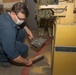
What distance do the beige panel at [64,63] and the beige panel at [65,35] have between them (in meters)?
0.11

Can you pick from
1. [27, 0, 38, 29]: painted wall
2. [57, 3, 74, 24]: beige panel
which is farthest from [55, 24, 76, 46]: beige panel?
[27, 0, 38, 29]: painted wall

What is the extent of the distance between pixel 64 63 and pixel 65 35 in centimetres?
31

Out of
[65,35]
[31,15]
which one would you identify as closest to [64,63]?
[65,35]

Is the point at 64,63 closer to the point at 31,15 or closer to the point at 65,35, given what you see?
the point at 65,35

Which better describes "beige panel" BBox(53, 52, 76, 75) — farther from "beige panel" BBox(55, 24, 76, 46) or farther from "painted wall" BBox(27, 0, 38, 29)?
"painted wall" BBox(27, 0, 38, 29)

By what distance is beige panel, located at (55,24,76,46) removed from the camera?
1695mm

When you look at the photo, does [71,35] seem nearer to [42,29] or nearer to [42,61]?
[42,61]

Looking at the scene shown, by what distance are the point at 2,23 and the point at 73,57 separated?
832mm

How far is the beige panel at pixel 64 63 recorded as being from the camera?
179 centimetres

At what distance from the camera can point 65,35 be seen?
1.72 meters

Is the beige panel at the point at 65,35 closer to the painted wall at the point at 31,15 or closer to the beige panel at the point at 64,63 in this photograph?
the beige panel at the point at 64,63

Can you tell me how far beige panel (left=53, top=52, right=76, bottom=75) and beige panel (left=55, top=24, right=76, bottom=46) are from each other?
112mm

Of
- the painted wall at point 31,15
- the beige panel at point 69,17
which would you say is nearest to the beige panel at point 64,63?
the beige panel at point 69,17

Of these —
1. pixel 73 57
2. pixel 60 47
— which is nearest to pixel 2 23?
pixel 60 47
